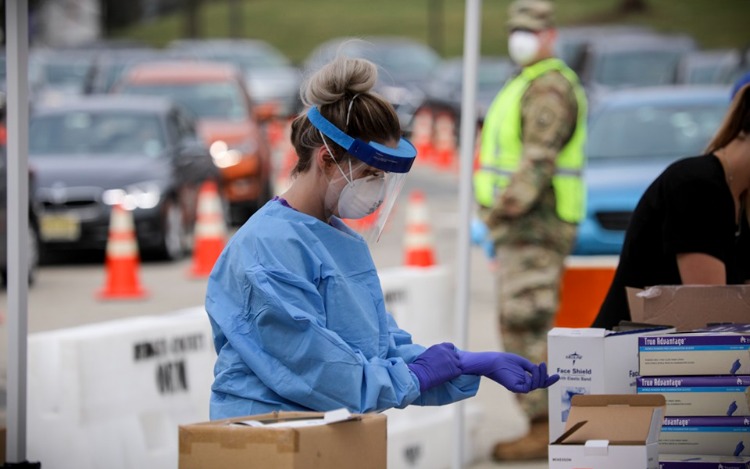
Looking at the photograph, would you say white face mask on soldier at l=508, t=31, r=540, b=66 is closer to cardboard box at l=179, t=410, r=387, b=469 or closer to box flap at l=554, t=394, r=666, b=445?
box flap at l=554, t=394, r=666, b=445

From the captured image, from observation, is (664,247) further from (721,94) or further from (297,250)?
(721,94)

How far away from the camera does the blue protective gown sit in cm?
309

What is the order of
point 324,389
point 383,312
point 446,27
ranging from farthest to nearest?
point 446,27
point 383,312
point 324,389

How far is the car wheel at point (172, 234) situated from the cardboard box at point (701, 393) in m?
11.2

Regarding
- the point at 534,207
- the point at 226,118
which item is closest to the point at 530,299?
the point at 534,207

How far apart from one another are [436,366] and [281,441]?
2.04 feet

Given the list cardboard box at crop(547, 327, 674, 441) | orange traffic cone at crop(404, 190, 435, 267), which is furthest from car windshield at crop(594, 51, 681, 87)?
cardboard box at crop(547, 327, 674, 441)

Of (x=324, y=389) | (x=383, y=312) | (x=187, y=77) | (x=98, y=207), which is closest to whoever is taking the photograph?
(x=324, y=389)

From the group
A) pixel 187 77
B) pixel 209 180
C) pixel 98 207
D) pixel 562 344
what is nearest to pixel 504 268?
pixel 562 344

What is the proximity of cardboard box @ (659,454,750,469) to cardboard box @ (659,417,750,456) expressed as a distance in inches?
1.6

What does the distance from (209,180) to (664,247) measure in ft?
37.8

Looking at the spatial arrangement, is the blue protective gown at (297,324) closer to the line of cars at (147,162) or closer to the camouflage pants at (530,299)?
the camouflage pants at (530,299)

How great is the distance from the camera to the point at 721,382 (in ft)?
11.2

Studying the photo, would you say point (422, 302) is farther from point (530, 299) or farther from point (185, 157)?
point (185, 157)
